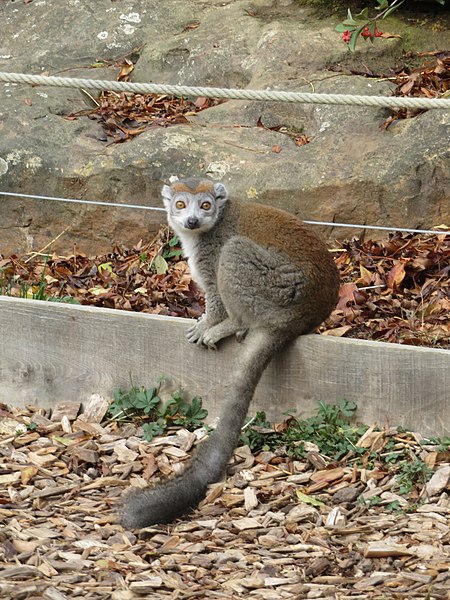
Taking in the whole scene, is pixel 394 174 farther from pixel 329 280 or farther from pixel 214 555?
pixel 214 555

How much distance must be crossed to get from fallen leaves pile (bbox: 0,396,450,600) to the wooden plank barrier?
0.70ft

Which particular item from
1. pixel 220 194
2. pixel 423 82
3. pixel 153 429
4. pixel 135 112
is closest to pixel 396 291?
pixel 220 194

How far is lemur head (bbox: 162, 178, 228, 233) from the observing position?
5.82 m

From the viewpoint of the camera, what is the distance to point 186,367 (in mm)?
5766

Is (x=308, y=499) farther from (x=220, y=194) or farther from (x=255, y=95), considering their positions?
(x=255, y=95)

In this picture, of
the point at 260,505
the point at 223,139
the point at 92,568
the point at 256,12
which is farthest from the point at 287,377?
the point at 256,12

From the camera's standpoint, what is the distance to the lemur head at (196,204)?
5.82m

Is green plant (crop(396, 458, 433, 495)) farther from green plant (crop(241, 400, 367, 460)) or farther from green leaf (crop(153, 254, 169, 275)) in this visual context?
green leaf (crop(153, 254, 169, 275))

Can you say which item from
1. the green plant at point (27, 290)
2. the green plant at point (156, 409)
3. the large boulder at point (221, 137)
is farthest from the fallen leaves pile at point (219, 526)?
the large boulder at point (221, 137)

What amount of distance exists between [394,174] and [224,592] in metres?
4.71

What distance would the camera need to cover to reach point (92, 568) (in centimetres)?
414

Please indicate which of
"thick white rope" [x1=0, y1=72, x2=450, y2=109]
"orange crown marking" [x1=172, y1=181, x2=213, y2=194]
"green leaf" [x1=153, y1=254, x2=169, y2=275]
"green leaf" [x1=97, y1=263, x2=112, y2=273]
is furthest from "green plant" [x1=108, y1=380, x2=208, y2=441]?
"green leaf" [x1=97, y1=263, x2=112, y2=273]

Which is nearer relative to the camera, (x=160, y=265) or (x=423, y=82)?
(x=160, y=265)

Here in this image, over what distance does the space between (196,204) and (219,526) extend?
6.87ft
